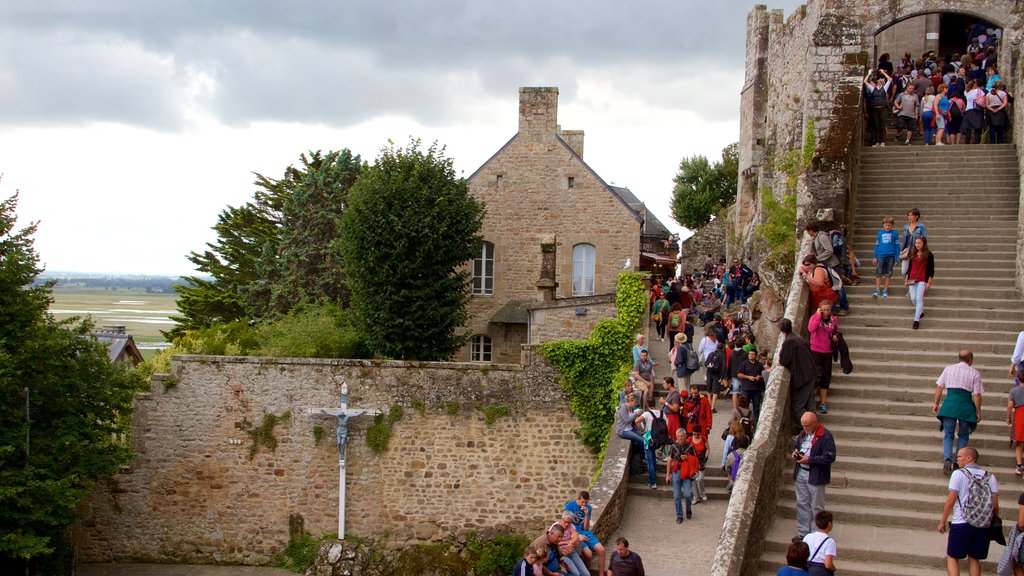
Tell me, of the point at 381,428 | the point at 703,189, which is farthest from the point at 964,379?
the point at 703,189

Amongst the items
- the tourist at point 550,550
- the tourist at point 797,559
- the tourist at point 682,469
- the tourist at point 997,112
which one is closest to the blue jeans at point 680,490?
the tourist at point 682,469

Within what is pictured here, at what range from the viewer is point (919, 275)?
1317 cm

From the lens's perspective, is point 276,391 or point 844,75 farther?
point 276,391

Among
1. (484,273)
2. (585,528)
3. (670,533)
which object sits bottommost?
(670,533)

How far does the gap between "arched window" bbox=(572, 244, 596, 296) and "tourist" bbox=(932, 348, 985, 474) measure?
17519mm

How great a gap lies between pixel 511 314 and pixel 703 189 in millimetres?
24473

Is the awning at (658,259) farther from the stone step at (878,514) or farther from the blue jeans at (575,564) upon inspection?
the stone step at (878,514)

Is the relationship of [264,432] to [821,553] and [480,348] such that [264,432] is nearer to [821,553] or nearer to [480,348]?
[480,348]

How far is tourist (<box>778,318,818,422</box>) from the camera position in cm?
1169

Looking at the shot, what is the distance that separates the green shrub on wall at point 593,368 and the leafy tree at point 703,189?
95.2 feet

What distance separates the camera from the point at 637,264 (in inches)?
1102

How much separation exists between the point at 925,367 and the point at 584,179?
16609 mm

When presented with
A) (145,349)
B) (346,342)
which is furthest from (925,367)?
(145,349)

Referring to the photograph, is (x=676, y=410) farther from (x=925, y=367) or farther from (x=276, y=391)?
(x=276, y=391)
